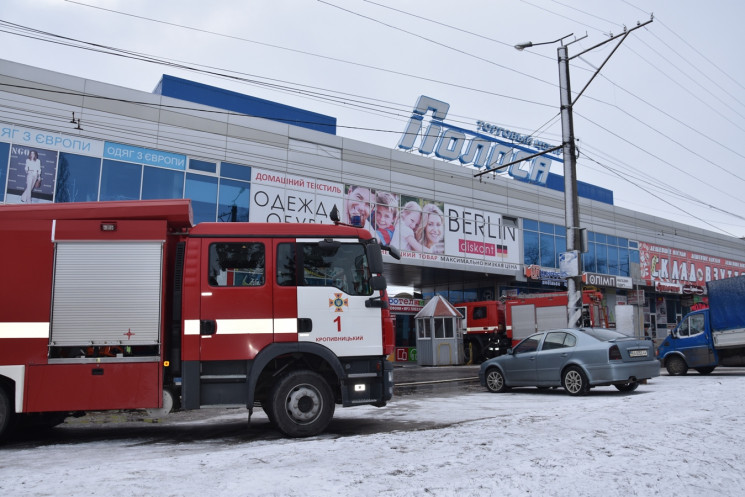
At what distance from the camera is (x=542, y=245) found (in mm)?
38625

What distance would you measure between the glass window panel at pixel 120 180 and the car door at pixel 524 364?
668 inches

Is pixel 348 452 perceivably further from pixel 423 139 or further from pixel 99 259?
pixel 423 139

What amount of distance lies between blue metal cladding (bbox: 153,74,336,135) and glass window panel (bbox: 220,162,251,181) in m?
2.76

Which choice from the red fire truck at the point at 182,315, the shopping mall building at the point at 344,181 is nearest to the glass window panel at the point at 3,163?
the shopping mall building at the point at 344,181

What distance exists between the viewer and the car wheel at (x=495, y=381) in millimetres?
13219

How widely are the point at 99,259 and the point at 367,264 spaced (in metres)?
3.38

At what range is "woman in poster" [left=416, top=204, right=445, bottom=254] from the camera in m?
32.1

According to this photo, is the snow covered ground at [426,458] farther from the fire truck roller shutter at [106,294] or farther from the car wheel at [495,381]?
the car wheel at [495,381]

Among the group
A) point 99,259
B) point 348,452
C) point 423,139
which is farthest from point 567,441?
point 423,139

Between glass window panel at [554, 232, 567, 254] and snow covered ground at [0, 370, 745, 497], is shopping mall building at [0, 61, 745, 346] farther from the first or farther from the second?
snow covered ground at [0, 370, 745, 497]

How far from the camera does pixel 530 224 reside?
124 feet

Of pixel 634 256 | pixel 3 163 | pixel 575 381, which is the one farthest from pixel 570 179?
pixel 634 256

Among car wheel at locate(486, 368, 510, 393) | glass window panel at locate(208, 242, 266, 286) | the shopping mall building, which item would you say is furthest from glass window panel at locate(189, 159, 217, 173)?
glass window panel at locate(208, 242, 266, 286)

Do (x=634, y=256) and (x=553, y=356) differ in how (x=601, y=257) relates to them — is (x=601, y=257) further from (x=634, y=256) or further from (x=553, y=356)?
(x=553, y=356)
